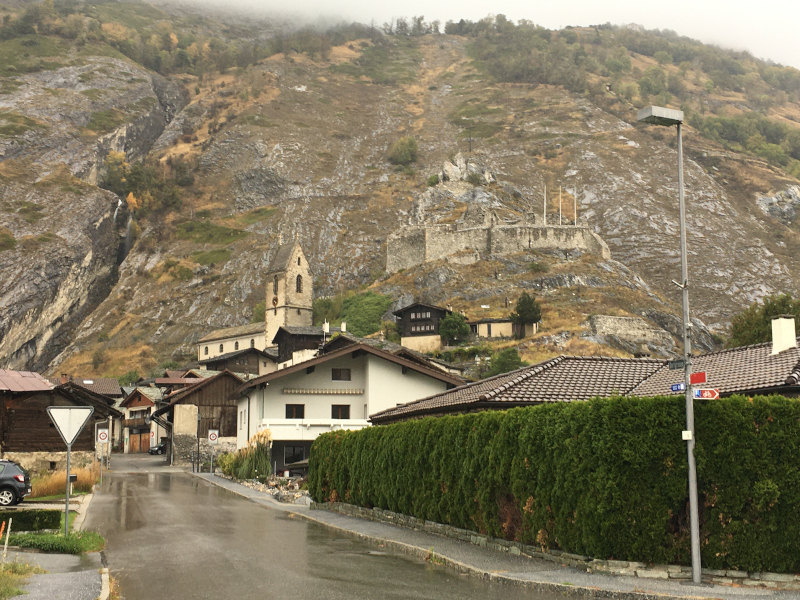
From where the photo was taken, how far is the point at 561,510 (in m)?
16.6

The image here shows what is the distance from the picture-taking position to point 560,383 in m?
26.1

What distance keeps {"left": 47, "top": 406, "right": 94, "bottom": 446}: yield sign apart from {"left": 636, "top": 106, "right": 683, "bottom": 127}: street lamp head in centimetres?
1254

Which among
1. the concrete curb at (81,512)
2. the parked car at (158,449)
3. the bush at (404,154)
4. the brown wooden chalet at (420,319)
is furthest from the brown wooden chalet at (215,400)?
the bush at (404,154)

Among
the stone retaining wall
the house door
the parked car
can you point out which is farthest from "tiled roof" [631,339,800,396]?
the house door

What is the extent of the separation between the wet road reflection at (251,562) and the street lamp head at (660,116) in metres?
8.69

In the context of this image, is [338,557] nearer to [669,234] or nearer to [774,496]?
[774,496]

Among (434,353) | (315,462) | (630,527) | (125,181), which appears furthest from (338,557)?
(125,181)

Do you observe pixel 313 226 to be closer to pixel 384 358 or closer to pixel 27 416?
pixel 384 358

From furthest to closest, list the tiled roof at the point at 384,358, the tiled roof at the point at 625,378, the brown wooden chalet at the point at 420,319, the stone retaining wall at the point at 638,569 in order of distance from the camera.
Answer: the brown wooden chalet at the point at 420,319 < the tiled roof at the point at 384,358 < the tiled roof at the point at 625,378 < the stone retaining wall at the point at 638,569

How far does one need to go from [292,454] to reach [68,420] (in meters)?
33.5

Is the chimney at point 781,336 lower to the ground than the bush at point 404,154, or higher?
lower

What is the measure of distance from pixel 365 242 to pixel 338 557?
144 m

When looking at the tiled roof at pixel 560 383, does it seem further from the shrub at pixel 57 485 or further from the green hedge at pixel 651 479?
the shrub at pixel 57 485

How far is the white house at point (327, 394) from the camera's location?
158ft
